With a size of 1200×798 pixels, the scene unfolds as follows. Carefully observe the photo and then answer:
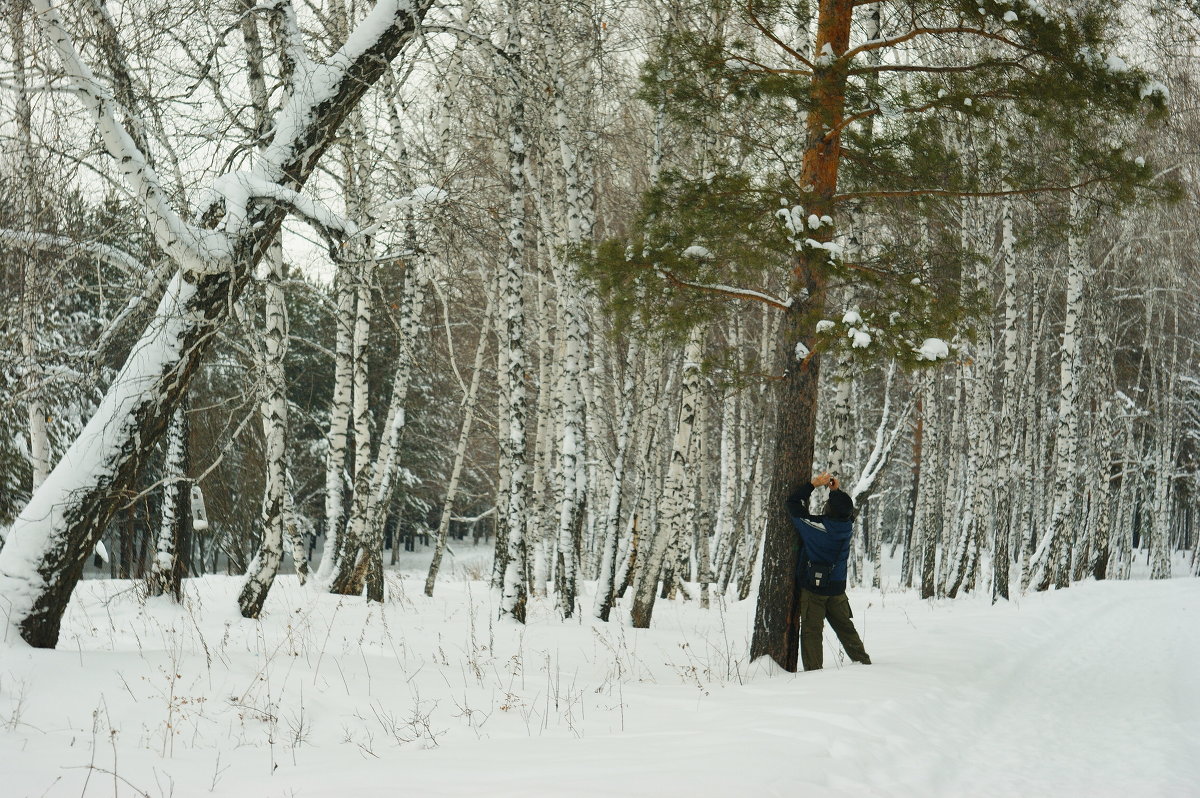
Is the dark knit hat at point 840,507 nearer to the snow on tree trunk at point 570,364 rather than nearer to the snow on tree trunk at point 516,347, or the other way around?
the snow on tree trunk at point 516,347

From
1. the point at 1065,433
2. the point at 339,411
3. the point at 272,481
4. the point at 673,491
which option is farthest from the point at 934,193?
the point at 1065,433

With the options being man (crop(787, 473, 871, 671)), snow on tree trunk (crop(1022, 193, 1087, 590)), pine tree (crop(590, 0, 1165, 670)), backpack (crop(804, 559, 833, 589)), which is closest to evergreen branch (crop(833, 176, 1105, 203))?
pine tree (crop(590, 0, 1165, 670))

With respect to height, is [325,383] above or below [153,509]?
above

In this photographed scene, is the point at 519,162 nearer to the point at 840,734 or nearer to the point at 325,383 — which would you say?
the point at 840,734

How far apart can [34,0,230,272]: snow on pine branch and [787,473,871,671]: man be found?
5.10 metres

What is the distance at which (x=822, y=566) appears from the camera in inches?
285

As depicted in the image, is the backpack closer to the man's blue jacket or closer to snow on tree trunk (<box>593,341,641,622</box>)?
the man's blue jacket

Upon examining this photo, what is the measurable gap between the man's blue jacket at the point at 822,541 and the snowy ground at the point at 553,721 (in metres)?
0.77

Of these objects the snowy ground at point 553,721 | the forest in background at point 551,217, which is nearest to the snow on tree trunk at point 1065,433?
the forest in background at point 551,217

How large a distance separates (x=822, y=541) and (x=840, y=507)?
37 centimetres

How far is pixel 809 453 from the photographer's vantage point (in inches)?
289

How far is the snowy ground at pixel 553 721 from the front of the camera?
3.88 meters

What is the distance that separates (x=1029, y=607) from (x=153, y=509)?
79.5 feet

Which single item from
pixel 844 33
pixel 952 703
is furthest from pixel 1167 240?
pixel 952 703
